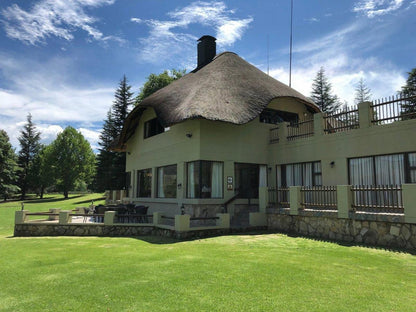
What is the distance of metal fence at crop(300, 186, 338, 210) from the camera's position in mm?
11195

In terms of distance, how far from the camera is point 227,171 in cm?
1550

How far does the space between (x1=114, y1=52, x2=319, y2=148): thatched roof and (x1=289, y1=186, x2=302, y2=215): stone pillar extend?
164 inches

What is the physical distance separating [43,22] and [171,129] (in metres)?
7.92

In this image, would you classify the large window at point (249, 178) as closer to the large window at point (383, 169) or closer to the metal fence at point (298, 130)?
the metal fence at point (298, 130)

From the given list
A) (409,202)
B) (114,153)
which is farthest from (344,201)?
(114,153)

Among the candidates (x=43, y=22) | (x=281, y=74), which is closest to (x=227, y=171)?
(x=43, y=22)

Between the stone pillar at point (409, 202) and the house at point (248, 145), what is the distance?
9.61ft

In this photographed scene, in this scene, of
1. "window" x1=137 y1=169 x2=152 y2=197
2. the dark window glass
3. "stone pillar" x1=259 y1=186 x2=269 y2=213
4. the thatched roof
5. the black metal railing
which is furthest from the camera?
"window" x1=137 y1=169 x2=152 y2=197

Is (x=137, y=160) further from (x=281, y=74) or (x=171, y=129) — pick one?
(x=281, y=74)

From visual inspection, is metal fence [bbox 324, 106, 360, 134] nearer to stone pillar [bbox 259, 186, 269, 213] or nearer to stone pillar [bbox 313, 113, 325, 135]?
stone pillar [bbox 313, 113, 325, 135]

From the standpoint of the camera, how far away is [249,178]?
1634cm

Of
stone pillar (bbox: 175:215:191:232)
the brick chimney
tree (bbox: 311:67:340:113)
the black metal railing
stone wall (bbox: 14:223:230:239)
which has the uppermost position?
tree (bbox: 311:67:340:113)

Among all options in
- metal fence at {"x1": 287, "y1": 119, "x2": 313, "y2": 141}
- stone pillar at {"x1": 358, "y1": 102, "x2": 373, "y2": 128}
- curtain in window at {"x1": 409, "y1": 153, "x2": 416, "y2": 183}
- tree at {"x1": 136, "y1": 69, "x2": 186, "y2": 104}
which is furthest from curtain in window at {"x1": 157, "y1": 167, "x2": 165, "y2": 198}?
tree at {"x1": 136, "y1": 69, "x2": 186, "y2": 104}

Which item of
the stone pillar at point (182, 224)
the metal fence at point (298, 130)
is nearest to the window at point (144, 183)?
the stone pillar at point (182, 224)
